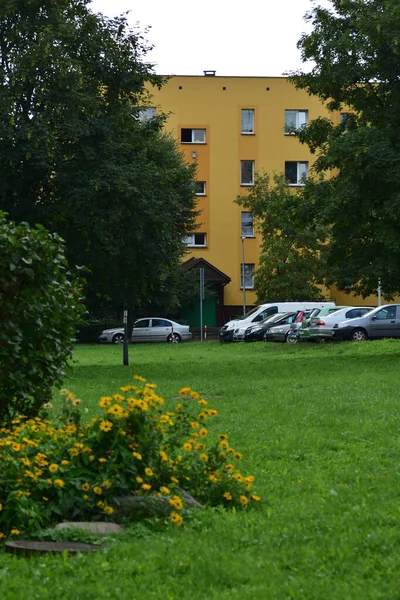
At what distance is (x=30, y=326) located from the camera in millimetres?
9375

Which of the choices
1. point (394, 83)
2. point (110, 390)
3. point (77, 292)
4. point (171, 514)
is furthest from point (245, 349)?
point (171, 514)

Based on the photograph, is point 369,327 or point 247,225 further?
point 247,225

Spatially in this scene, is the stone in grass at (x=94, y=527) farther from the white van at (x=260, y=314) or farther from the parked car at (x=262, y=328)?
the white van at (x=260, y=314)

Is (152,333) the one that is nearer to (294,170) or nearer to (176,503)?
(294,170)

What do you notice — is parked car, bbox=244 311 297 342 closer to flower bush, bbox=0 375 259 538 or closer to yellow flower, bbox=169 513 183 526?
flower bush, bbox=0 375 259 538

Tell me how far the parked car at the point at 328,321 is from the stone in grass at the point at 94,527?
36.3 meters

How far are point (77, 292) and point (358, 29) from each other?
70.8 feet

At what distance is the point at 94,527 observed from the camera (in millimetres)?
6656

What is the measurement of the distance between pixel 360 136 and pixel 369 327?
14.7 metres

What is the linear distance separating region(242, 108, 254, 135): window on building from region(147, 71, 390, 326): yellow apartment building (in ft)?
0.21

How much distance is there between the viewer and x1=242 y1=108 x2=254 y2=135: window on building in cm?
7081

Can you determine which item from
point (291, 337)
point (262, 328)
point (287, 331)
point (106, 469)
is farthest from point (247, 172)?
point (106, 469)

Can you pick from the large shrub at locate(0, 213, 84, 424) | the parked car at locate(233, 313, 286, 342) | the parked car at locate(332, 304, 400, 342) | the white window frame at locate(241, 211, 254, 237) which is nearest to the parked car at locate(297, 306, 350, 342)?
the parked car at locate(332, 304, 400, 342)

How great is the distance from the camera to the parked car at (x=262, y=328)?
165 ft
